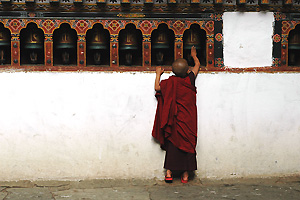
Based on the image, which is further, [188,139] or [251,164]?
[251,164]

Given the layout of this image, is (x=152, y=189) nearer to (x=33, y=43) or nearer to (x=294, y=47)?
(x=33, y=43)

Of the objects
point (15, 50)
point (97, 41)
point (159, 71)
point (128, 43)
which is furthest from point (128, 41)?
point (15, 50)

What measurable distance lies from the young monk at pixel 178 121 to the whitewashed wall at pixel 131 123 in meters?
0.13

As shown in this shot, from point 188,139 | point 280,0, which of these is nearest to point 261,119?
point 188,139

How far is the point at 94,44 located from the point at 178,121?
1302 mm

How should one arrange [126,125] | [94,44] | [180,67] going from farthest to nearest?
[94,44] < [126,125] < [180,67]

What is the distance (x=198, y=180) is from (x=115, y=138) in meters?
1.04

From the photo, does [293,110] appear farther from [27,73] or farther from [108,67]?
[27,73]

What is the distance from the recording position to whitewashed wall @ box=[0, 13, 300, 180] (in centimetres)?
381

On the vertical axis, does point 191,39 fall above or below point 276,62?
above

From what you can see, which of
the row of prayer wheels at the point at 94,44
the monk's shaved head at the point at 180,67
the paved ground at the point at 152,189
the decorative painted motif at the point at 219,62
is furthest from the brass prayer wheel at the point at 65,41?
the decorative painted motif at the point at 219,62

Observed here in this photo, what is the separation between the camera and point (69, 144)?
3.84 metres

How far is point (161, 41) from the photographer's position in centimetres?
402

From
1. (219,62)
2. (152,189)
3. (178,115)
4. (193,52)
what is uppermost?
(193,52)
